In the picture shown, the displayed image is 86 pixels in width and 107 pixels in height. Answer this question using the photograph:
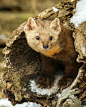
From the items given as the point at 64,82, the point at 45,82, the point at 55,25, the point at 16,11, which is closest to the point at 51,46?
the point at 55,25

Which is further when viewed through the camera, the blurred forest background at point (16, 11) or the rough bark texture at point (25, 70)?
the blurred forest background at point (16, 11)

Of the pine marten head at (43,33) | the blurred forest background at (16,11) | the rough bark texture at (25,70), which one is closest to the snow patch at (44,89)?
the rough bark texture at (25,70)

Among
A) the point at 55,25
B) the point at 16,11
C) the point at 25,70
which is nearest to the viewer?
the point at 55,25

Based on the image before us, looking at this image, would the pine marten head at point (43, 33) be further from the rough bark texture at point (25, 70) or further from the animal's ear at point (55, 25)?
the rough bark texture at point (25, 70)

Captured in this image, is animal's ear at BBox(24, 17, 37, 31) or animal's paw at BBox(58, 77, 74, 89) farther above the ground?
animal's ear at BBox(24, 17, 37, 31)

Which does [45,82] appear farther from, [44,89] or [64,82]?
[64,82]

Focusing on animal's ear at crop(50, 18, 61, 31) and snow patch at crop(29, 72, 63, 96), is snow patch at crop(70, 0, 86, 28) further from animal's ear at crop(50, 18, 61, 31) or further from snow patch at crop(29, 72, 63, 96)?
snow patch at crop(29, 72, 63, 96)

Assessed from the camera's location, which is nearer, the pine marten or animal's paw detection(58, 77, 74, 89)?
the pine marten

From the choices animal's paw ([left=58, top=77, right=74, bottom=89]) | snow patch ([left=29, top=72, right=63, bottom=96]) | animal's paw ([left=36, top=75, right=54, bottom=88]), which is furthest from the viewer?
animal's paw ([left=36, top=75, right=54, bottom=88])

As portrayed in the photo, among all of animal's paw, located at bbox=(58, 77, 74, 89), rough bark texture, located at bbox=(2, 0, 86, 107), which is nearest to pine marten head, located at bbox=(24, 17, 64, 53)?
rough bark texture, located at bbox=(2, 0, 86, 107)
